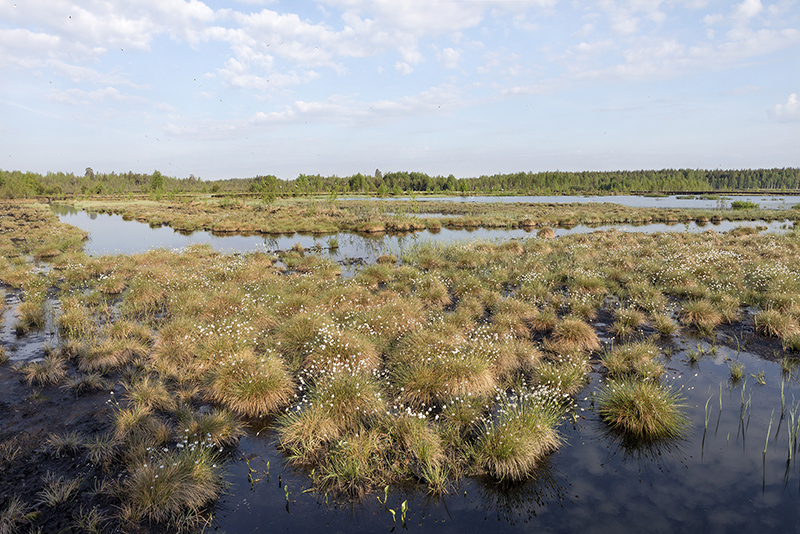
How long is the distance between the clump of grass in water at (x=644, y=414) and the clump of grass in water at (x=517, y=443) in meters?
1.44

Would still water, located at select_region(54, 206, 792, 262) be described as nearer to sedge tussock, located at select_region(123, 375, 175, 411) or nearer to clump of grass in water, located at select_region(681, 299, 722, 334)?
clump of grass in water, located at select_region(681, 299, 722, 334)

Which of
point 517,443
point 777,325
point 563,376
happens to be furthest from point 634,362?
point 777,325

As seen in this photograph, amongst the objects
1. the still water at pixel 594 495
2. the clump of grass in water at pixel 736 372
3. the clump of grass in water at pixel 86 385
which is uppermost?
the clump of grass in water at pixel 86 385

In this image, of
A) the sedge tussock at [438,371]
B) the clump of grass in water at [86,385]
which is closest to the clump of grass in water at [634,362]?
the sedge tussock at [438,371]

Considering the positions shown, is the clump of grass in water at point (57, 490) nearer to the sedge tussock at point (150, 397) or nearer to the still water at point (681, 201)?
the sedge tussock at point (150, 397)

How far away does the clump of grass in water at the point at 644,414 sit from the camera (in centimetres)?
796

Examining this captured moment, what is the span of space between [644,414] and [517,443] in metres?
3.16

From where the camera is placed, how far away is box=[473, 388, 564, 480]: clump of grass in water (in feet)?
22.4

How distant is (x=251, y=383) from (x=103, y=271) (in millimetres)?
18523

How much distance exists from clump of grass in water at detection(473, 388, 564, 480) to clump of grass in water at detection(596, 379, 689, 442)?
144 cm

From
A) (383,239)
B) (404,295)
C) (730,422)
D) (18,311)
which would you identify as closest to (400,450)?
(730,422)

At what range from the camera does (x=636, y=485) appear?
6668 mm

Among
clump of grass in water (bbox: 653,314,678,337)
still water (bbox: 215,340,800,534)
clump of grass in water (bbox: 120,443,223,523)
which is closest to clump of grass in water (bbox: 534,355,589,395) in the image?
still water (bbox: 215,340,800,534)

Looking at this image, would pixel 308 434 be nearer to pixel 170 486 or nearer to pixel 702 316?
pixel 170 486
